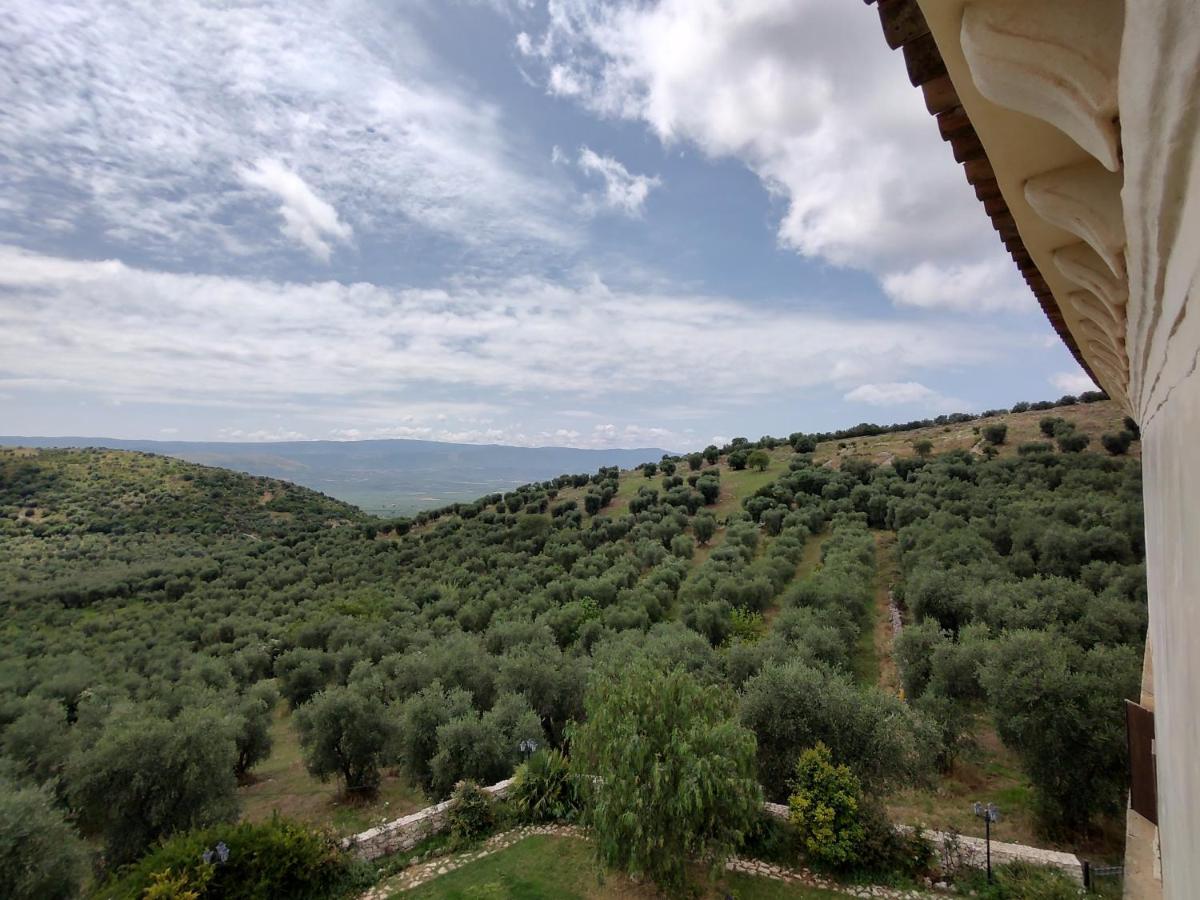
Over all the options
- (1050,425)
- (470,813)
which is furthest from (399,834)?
(1050,425)

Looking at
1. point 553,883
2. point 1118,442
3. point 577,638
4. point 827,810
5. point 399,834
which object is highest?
point 1118,442

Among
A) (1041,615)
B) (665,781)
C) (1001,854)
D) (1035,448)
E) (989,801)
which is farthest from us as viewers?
(1035,448)

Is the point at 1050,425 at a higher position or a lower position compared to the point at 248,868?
higher

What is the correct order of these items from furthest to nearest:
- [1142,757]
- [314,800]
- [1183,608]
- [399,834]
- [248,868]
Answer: [314,800] → [399,834] → [248,868] → [1142,757] → [1183,608]

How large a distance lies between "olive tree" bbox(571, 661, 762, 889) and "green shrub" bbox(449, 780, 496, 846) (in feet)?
15.7

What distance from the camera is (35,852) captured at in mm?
13805

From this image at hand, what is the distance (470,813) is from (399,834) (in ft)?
6.90

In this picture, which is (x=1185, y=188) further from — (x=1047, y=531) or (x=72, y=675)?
(x=72, y=675)

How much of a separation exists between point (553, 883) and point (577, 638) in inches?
823

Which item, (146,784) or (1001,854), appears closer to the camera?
(1001,854)

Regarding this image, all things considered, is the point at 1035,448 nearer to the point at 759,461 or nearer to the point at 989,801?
the point at 759,461

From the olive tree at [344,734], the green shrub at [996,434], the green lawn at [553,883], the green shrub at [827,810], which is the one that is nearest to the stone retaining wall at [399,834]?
the green lawn at [553,883]

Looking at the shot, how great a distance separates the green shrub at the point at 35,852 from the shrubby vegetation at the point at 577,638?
0.28 meters

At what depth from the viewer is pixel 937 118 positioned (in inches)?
122
